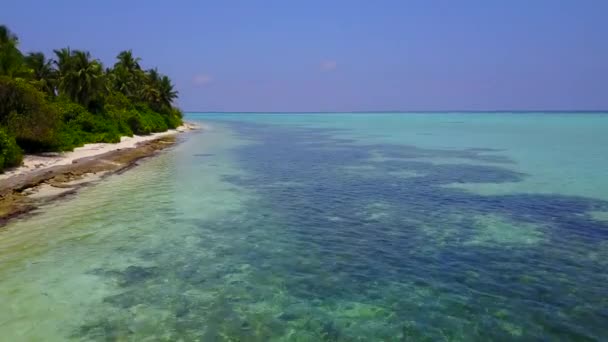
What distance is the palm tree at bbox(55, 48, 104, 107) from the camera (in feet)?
160

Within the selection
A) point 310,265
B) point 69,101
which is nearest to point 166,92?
point 69,101

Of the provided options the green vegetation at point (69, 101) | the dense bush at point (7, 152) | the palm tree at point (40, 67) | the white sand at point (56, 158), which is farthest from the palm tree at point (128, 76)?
the dense bush at point (7, 152)

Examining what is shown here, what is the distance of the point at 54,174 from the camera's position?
82.6 ft

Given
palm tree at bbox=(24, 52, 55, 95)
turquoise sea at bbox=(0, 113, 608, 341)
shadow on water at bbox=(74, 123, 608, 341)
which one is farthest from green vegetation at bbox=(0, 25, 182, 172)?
shadow on water at bbox=(74, 123, 608, 341)

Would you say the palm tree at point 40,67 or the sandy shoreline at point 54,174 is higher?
the palm tree at point 40,67

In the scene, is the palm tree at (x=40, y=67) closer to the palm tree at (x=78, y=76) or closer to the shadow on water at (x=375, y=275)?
the palm tree at (x=78, y=76)

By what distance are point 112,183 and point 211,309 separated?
58.3 feet

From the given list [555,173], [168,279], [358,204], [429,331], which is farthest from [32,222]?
[555,173]

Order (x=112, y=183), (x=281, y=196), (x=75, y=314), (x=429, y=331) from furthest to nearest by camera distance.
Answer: (x=112, y=183), (x=281, y=196), (x=75, y=314), (x=429, y=331)

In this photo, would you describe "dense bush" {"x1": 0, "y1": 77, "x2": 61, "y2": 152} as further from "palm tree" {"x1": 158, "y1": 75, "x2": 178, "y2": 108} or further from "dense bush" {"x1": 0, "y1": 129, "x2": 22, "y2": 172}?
"palm tree" {"x1": 158, "y1": 75, "x2": 178, "y2": 108}

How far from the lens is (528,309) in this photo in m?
9.13

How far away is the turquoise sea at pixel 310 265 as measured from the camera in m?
8.55

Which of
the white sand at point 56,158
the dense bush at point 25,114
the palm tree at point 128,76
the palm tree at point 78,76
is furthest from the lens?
the palm tree at point 128,76

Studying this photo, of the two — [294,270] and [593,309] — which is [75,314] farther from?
[593,309]
